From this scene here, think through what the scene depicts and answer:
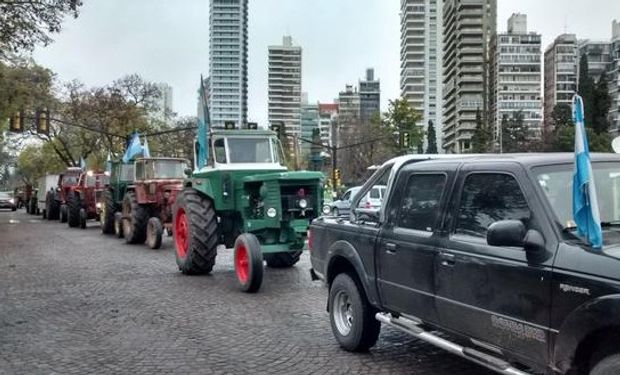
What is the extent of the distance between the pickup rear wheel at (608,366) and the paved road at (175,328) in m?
2.22

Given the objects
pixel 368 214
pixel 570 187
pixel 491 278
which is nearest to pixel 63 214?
pixel 368 214

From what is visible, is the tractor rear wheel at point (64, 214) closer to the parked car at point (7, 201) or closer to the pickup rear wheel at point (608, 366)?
the parked car at point (7, 201)

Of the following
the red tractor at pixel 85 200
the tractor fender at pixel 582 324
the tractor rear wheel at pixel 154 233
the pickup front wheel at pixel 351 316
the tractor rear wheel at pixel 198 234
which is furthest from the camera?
the red tractor at pixel 85 200

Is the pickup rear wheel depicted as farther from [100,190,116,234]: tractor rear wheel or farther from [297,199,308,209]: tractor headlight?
[100,190,116,234]: tractor rear wheel

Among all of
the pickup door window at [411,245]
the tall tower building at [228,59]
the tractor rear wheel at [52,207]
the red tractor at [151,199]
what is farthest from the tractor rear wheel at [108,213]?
the pickup door window at [411,245]

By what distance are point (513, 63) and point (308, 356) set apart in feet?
487

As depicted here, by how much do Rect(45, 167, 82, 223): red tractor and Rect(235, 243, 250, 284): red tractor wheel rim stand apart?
21478mm

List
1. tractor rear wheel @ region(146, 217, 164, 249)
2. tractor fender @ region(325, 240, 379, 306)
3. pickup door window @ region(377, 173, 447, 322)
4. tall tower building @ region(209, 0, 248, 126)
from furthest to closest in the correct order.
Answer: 1. tall tower building @ region(209, 0, 248, 126)
2. tractor rear wheel @ region(146, 217, 164, 249)
3. tractor fender @ region(325, 240, 379, 306)
4. pickup door window @ region(377, 173, 447, 322)

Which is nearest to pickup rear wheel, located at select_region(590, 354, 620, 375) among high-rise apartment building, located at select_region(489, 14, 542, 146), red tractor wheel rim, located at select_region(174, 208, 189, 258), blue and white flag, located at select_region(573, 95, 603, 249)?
blue and white flag, located at select_region(573, 95, 603, 249)

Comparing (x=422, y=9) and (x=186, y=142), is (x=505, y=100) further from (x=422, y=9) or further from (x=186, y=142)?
(x=186, y=142)

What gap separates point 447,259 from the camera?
5.13m

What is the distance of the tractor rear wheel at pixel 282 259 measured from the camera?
43.1ft

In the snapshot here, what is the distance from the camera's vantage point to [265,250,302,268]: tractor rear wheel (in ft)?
43.1

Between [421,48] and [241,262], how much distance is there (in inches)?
6743
